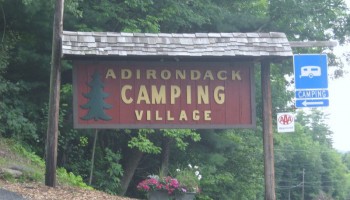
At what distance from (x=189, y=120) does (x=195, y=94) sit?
51 centimetres

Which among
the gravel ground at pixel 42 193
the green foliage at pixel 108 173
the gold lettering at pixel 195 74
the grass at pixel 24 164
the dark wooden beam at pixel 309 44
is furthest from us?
the green foliage at pixel 108 173

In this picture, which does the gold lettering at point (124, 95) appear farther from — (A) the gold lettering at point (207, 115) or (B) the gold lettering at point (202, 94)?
(A) the gold lettering at point (207, 115)

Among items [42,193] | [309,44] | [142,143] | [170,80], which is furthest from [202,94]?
[142,143]

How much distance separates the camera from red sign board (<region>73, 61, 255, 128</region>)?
12.4m

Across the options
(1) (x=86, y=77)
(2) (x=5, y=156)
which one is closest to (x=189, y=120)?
(1) (x=86, y=77)

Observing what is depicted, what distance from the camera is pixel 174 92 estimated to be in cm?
1259

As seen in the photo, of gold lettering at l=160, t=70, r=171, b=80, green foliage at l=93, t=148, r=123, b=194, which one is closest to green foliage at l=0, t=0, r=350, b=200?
green foliage at l=93, t=148, r=123, b=194

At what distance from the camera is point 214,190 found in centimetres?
2802

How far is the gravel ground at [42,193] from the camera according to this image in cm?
1168

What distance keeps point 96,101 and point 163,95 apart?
1.27 m

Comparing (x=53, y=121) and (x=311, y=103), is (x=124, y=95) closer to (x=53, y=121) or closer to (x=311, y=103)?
(x=53, y=121)

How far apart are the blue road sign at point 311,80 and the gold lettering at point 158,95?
2.66m

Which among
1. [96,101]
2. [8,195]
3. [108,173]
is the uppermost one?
[96,101]

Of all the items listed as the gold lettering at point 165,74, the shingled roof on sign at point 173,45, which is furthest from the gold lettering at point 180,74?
the shingled roof on sign at point 173,45
